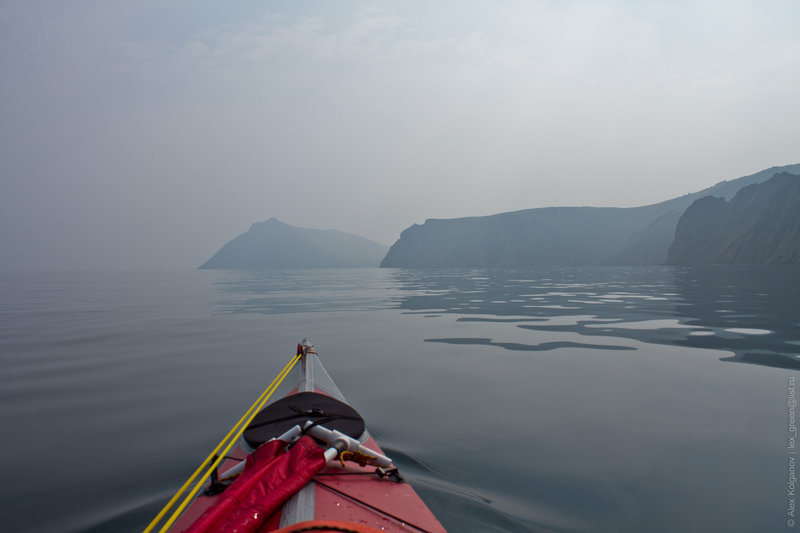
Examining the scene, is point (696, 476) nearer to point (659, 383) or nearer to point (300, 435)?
point (659, 383)

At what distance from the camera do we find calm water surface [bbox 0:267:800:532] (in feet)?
12.9

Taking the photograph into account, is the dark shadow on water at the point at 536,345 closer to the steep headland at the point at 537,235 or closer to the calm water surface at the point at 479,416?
the calm water surface at the point at 479,416

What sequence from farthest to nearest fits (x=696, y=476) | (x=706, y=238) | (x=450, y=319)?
(x=706, y=238)
(x=450, y=319)
(x=696, y=476)

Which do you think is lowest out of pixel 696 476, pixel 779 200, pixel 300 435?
pixel 696 476

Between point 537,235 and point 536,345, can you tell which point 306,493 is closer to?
point 536,345

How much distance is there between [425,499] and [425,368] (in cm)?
515

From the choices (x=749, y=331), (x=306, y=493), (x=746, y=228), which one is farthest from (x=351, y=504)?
(x=746, y=228)

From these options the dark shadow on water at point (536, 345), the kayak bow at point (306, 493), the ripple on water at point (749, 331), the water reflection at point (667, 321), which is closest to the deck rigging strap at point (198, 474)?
the kayak bow at point (306, 493)

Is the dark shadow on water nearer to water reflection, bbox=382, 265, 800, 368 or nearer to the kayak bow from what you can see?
water reflection, bbox=382, 265, 800, 368

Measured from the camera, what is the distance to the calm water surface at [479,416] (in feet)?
12.9

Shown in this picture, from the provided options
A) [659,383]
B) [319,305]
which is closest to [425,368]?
[659,383]

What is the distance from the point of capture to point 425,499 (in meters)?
3.89

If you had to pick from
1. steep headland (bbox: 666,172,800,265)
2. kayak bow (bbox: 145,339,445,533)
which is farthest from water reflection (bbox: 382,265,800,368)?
steep headland (bbox: 666,172,800,265)

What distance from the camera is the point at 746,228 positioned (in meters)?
87.9
